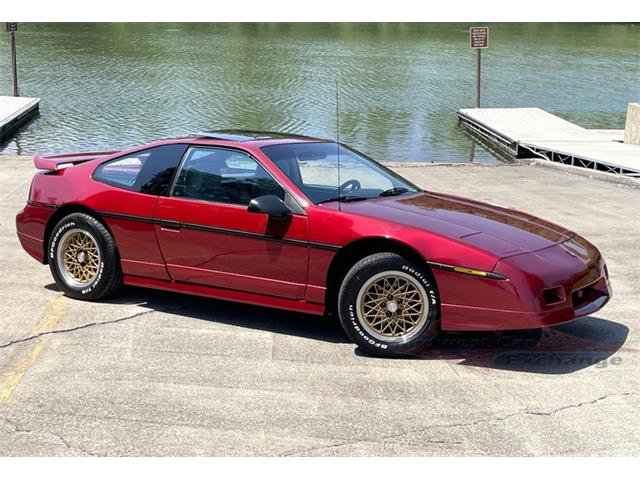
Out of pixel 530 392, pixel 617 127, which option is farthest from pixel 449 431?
pixel 617 127

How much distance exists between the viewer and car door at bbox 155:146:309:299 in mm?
6477

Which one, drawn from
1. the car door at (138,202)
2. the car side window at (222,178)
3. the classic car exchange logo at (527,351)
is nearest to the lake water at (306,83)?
the car door at (138,202)

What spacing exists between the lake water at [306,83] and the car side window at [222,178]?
16.5 meters

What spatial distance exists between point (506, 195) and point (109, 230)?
351 inches

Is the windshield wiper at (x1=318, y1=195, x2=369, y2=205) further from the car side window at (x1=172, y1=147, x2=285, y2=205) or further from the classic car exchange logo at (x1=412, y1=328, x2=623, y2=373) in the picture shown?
the classic car exchange logo at (x1=412, y1=328, x2=623, y2=373)

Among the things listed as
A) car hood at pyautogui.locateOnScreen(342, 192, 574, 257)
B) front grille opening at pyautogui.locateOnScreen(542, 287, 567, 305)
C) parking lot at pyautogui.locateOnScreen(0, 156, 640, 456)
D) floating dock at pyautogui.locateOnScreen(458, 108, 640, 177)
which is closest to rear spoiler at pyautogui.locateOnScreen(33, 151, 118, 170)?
parking lot at pyautogui.locateOnScreen(0, 156, 640, 456)

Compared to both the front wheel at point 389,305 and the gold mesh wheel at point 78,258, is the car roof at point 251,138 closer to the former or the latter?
the gold mesh wheel at point 78,258

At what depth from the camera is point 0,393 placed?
5.40 m

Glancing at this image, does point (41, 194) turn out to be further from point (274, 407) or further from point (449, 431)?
point (449, 431)

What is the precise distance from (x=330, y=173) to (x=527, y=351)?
2.03 m

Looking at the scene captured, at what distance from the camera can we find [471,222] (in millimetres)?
6488

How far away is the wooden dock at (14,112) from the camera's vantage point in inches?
1022

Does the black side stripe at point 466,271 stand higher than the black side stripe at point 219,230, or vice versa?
the black side stripe at point 219,230

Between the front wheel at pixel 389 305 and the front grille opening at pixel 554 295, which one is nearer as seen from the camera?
the front grille opening at pixel 554 295
